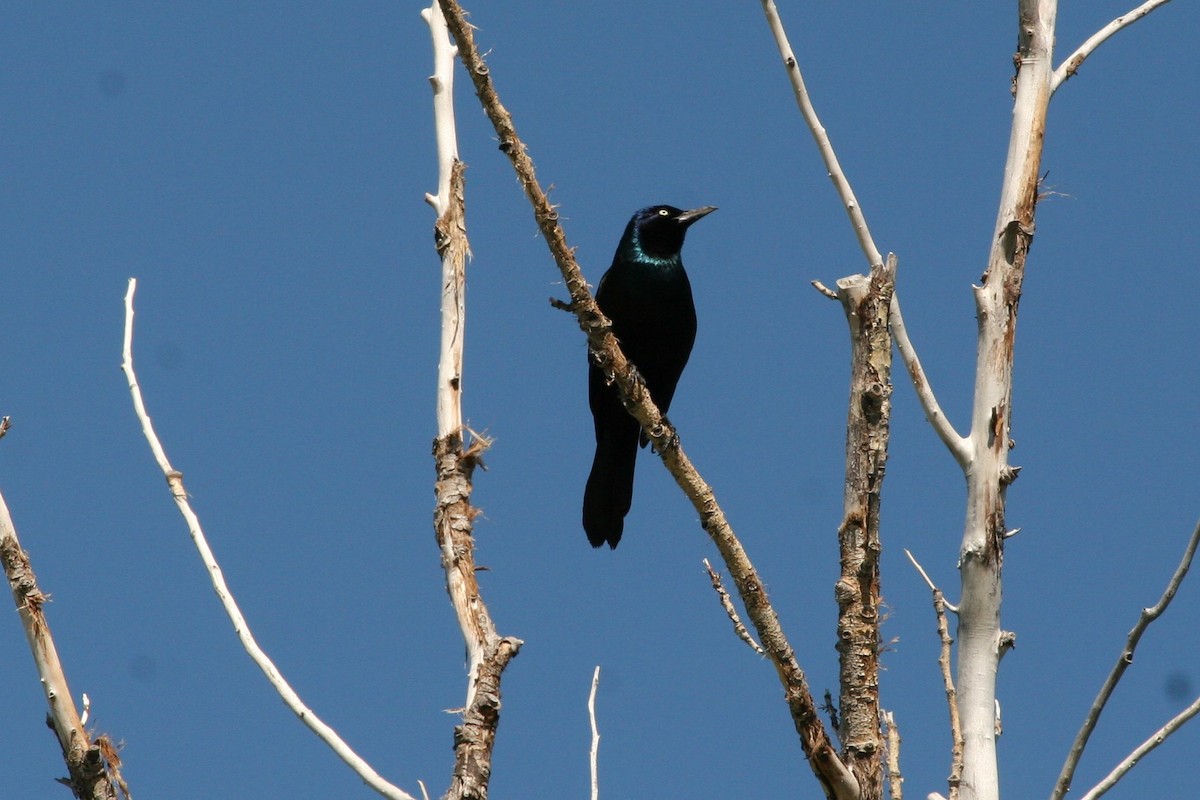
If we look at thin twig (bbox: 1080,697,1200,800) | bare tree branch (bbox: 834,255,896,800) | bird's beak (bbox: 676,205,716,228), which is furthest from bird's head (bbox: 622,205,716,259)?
thin twig (bbox: 1080,697,1200,800)

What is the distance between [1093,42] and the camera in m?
5.44

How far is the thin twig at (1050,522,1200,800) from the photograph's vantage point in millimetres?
3846

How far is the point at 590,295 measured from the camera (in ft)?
15.9

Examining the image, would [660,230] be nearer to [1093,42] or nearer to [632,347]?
[632,347]

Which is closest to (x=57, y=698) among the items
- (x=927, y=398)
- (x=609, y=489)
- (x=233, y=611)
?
(x=233, y=611)

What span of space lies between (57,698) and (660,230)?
4836mm

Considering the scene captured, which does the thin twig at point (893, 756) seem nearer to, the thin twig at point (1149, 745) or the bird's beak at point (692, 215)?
the thin twig at point (1149, 745)

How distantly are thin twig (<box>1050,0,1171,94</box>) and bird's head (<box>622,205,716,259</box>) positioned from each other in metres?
2.76

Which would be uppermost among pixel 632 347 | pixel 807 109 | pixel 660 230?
pixel 660 230

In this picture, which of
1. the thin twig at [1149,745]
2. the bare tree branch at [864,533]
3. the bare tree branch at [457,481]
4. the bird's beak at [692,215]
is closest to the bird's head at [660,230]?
the bird's beak at [692,215]

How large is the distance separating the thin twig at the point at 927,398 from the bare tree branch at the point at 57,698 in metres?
2.70

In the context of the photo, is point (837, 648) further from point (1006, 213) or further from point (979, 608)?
point (1006, 213)

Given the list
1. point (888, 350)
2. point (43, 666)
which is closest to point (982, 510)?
point (888, 350)

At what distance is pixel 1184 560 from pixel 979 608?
86 centimetres
